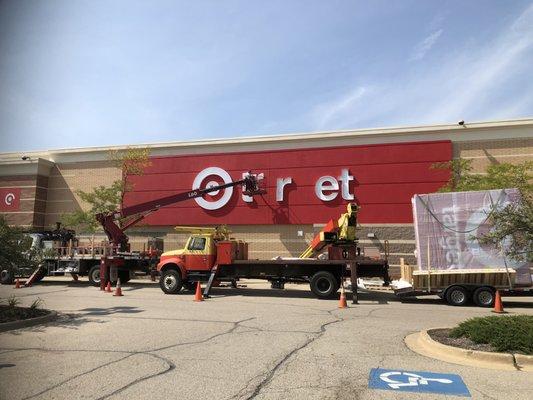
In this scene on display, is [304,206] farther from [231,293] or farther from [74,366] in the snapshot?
[74,366]

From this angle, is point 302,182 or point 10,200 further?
point 10,200

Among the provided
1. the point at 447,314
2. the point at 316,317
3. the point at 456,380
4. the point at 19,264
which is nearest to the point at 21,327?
the point at 19,264

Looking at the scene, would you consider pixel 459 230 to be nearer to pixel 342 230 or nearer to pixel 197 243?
pixel 342 230

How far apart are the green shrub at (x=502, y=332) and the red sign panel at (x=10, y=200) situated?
114ft

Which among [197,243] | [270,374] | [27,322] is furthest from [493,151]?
[27,322]

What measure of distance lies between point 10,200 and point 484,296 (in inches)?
1308

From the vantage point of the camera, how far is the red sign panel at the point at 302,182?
27766 millimetres

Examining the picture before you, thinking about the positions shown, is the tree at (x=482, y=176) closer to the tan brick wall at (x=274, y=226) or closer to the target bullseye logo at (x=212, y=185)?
the tan brick wall at (x=274, y=226)

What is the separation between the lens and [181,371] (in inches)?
261

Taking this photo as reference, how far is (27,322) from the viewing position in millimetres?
10469

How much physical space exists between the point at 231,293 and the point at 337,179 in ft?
40.4

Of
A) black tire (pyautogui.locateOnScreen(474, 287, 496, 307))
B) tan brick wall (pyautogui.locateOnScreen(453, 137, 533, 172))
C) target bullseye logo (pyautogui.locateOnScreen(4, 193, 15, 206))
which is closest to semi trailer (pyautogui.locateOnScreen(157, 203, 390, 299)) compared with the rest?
black tire (pyautogui.locateOnScreen(474, 287, 496, 307))

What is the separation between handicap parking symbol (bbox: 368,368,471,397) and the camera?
591cm

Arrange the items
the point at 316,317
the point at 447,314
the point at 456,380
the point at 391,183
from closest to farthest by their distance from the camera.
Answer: the point at 456,380 → the point at 316,317 → the point at 447,314 → the point at 391,183
